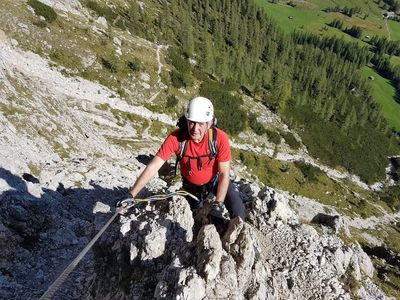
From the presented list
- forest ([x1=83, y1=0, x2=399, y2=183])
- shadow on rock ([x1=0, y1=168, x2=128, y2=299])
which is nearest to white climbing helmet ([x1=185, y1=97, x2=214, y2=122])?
shadow on rock ([x1=0, y1=168, x2=128, y2=299])

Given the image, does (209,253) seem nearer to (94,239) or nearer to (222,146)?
(94,239)

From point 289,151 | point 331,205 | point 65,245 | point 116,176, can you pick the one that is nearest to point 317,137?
point 289,151

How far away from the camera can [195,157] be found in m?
13.2

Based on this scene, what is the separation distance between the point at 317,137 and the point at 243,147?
55733mm

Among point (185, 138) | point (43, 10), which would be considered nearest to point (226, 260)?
point (185, 138)

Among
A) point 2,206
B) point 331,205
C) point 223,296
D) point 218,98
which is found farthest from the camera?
point 218,98

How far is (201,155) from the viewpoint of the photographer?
1306cm

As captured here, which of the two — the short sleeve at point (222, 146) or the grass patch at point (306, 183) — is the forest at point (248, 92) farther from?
the short sleeve at point (222, 146)

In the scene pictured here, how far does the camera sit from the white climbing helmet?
38.7ft

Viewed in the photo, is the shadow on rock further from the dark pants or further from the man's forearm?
the man's forearm

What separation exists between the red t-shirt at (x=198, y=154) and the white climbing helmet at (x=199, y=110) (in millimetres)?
920

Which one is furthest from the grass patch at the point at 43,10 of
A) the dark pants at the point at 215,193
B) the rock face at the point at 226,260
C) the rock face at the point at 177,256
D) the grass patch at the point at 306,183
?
the dark pants at the point at 215,193

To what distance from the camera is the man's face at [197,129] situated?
1206 cm

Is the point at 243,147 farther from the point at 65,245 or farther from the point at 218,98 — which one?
the point at 65,245
